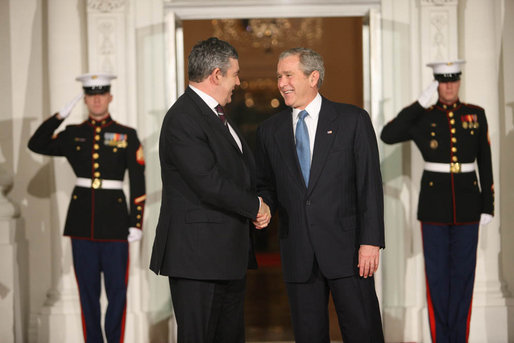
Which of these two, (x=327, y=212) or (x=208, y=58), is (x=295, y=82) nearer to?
(x=208, y=58)

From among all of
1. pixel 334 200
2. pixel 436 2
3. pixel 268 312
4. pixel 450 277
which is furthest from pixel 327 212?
pixel 268 312

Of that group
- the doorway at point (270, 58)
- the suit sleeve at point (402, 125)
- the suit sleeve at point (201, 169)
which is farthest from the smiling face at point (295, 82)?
the doorway at point (270, 58)

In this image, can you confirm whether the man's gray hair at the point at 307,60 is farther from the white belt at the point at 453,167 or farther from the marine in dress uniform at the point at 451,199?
the white belt at the point at 453,167

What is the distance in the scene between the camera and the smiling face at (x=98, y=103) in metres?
3.98

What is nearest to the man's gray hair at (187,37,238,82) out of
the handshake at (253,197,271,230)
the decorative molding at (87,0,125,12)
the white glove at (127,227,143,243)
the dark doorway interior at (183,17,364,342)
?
the handshake at (253,197,271,230)

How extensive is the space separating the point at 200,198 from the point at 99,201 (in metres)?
1.58

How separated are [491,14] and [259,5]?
1.55 m

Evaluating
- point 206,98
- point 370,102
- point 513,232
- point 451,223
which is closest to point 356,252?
point 206,98

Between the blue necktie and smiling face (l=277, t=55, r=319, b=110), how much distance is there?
7 centimetres

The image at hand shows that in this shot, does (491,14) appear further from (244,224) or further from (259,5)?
(244,224)

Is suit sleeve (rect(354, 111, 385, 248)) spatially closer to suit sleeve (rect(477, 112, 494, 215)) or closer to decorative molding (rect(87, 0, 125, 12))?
suit sleeve (rect(477, 112, 494, 215))

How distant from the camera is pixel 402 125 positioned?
13.1 ft

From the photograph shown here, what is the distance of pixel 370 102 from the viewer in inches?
178

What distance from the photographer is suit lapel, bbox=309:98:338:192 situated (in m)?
2.78
